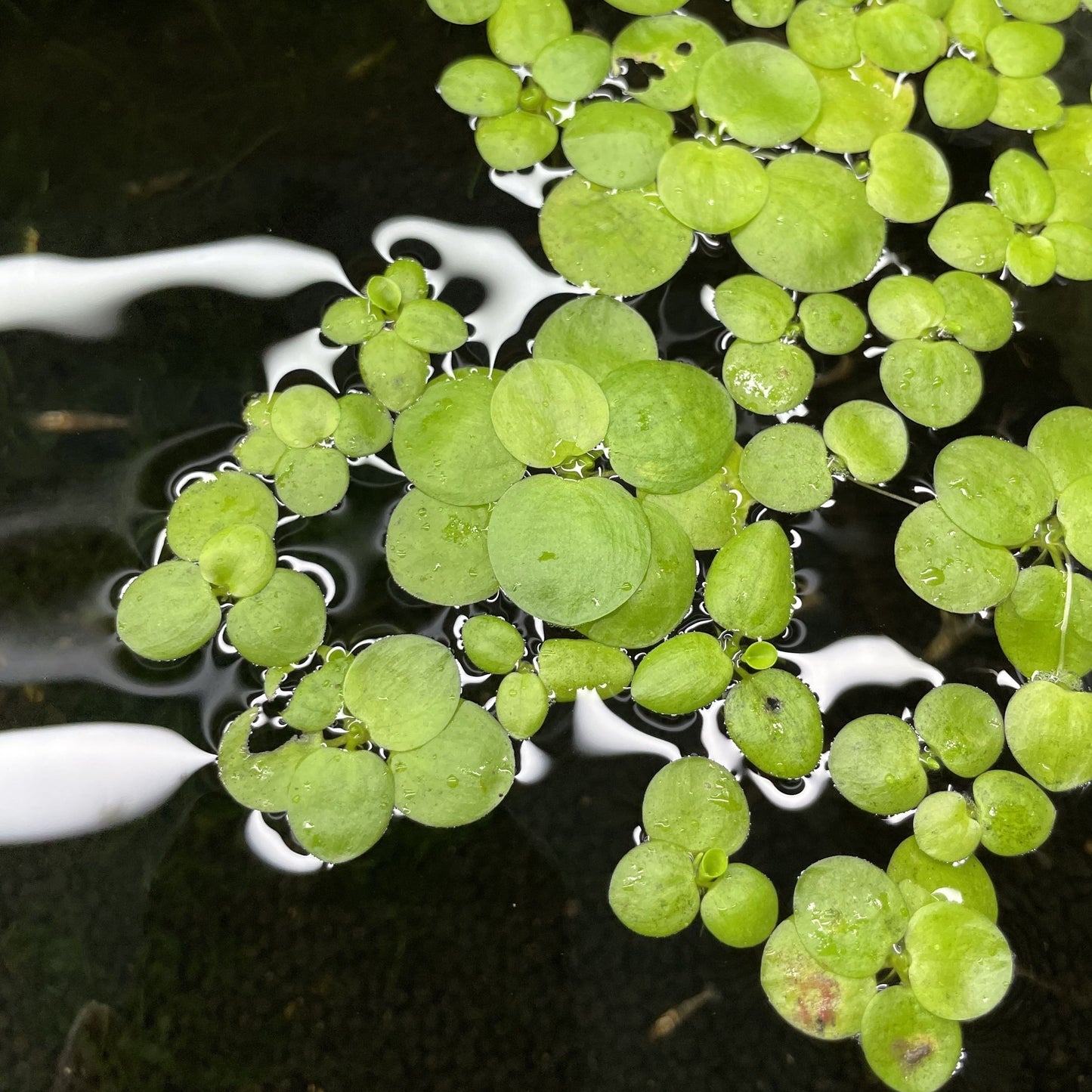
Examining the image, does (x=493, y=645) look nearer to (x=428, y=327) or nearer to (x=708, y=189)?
(x=428, y=327)

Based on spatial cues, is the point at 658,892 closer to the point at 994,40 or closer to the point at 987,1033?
the point at 987,1033

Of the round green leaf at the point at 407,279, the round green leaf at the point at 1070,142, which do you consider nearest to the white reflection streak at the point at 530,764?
the round green leaf at the point at 407,279

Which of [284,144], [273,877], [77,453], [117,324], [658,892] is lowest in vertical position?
[273,877]

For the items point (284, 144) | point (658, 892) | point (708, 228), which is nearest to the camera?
point (658, 892)

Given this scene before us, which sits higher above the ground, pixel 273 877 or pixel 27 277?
pixel 27 277

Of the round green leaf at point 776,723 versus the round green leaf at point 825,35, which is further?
the round green leaf at point 825,35

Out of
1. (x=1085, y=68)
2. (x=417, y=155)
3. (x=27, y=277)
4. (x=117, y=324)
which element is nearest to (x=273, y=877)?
(x=117, y=324)

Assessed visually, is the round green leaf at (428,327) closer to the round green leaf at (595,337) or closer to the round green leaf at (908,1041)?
the round green leaf at (595,337)

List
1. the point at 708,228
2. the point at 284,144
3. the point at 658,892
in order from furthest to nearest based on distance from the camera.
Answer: the point at 284,144, the point at 708,228, the point at 658,892
